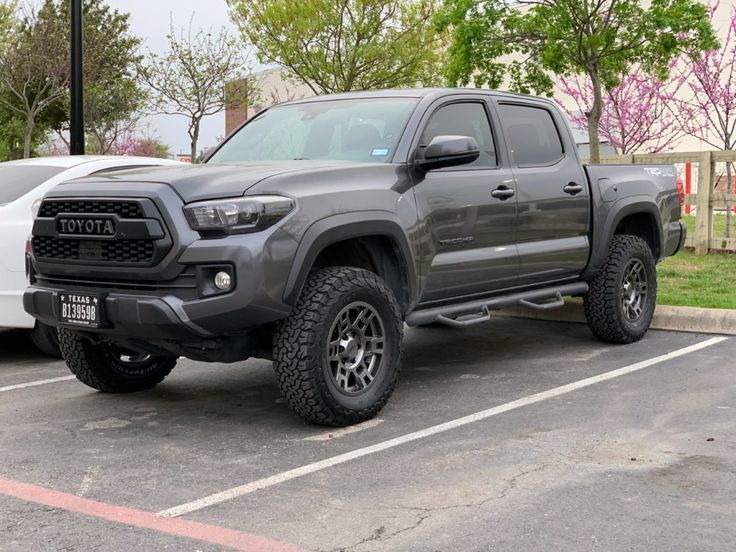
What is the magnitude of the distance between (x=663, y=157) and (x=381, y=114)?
8.26 meters

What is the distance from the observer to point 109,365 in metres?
6.67

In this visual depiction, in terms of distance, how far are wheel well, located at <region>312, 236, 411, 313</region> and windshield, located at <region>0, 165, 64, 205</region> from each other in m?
3.01

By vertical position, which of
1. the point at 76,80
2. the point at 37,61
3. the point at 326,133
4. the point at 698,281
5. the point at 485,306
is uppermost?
the point at 37,61

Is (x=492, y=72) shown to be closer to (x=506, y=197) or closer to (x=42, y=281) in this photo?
(x=506, y=197)

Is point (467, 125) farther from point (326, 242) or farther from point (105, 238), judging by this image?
point (105, 238)

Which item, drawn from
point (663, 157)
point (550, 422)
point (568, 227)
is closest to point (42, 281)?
point (550, 422)

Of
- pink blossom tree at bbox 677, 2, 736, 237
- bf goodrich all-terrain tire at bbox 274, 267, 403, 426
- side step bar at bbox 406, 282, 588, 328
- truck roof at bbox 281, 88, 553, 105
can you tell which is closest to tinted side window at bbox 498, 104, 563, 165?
truck roof at bbox 281, 88, 553, 105

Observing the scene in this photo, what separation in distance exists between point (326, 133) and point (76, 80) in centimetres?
648

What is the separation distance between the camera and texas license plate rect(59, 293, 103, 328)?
5504mm

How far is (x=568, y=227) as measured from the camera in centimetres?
767

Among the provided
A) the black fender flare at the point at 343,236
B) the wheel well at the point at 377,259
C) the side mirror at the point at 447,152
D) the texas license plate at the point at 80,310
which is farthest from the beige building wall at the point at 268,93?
the texas license plate at the point at 80,310

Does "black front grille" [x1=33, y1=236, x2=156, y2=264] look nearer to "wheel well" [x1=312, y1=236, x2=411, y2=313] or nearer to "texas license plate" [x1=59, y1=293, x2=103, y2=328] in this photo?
"texas license plate" [x1=59, y1=293, x2=103, y2=328]

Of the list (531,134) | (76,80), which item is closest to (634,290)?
(531,134)

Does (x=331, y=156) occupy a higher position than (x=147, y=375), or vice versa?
(x=331, y=156)
